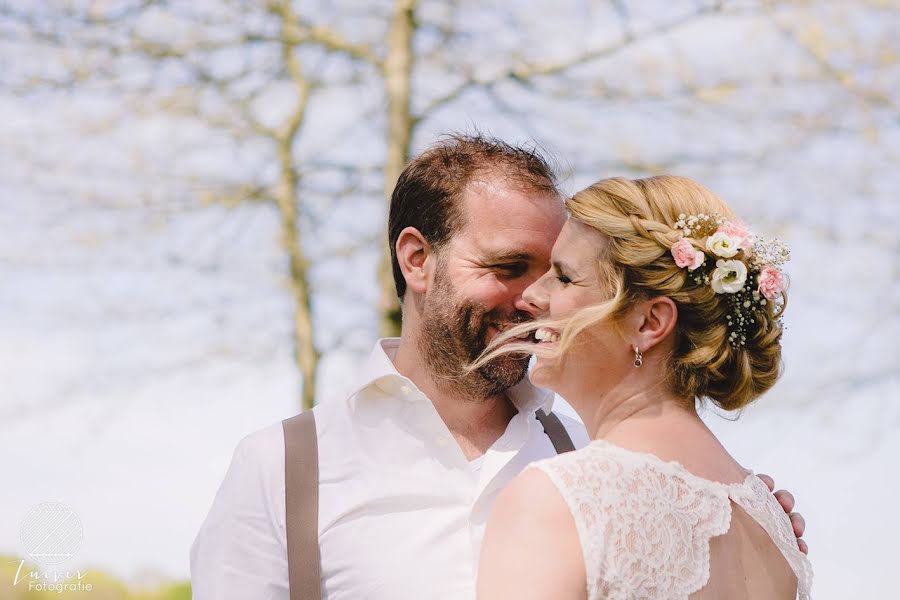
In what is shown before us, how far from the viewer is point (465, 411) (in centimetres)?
276

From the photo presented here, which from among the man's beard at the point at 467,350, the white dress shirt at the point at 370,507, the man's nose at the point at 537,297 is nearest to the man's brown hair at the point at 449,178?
the man's beard at the point at 467,350

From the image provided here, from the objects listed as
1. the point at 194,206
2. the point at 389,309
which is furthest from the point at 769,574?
the point at 194,206

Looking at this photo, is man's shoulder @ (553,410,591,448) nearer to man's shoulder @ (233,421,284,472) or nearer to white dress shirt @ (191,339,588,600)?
white dress shirt @ (191,339,588,600)

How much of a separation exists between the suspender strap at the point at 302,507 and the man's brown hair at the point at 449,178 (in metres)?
0.67

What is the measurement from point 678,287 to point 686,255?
68mm

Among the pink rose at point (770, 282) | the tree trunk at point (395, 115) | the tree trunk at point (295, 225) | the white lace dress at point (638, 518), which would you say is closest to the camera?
the white lace dress at point (638, 518)

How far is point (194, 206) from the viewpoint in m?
7.54

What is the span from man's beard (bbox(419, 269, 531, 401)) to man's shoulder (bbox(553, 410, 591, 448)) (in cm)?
34

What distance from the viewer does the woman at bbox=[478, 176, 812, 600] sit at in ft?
5.84

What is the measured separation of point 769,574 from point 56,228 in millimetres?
6881

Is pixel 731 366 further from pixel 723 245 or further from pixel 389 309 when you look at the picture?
pixel 389 309

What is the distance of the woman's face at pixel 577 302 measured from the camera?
2.04 m

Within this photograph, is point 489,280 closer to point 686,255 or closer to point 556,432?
point 556,432

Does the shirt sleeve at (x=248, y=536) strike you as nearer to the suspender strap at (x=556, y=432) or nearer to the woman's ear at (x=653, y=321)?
the suspender strap at (x=556, y=432)
